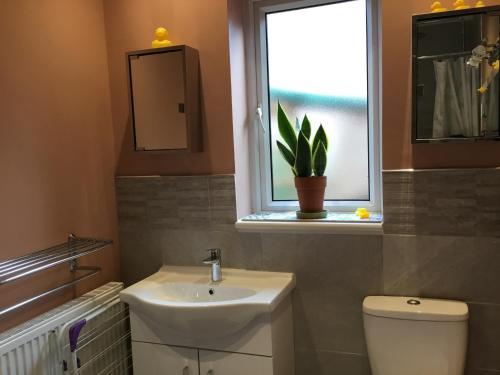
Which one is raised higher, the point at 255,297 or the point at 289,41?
the point at 289,41

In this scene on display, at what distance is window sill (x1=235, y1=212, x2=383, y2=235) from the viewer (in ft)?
5.70

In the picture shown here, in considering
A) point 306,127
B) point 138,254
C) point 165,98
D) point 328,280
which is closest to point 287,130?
point 306,127

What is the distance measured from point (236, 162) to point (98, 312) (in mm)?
816

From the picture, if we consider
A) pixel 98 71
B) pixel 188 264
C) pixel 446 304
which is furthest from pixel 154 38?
pixel 446 304

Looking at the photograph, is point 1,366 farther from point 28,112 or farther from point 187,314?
point 28,112

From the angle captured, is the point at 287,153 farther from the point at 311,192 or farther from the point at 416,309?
the point at 416,309

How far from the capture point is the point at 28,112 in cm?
164

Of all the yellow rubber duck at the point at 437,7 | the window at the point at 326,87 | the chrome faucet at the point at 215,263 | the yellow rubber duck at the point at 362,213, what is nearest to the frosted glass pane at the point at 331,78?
the window at the point at 326,87

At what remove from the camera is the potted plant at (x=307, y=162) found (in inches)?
72.9

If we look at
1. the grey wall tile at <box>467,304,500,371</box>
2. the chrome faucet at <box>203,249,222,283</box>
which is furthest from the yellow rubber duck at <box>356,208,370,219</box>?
the chrome faucet at <box>203,249,222,283</box>

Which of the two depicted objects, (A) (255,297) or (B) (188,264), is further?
(B) (188,264)

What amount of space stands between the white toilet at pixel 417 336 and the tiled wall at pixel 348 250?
0.12 metres

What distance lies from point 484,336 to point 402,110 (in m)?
0.88

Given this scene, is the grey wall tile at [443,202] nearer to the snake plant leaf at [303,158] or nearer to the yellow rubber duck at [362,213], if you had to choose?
the yellow rubber duck at [362,213]
